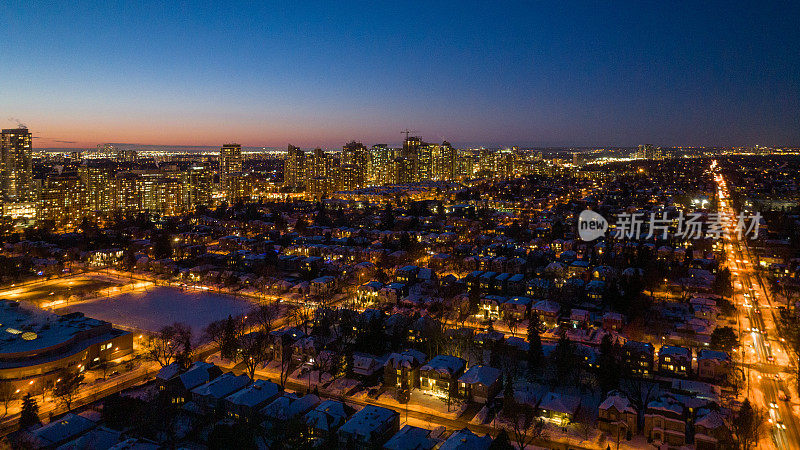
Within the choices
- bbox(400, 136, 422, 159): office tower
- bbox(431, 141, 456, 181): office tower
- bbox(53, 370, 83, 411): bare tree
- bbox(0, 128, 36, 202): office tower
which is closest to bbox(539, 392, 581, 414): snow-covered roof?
bbox(53, 370, 83, 411): bare tree

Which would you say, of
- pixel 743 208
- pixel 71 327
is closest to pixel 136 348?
pixel 71 327

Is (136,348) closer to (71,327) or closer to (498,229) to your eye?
(71,327)

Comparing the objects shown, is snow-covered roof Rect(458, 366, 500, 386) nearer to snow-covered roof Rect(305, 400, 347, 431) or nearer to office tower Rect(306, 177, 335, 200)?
snow-covered roof Rect(305, 400, 347, 431)

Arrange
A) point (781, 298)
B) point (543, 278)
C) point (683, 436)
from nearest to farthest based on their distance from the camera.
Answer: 1. point (683, 436)
2. point (781, 298)
3. point (543, 278)

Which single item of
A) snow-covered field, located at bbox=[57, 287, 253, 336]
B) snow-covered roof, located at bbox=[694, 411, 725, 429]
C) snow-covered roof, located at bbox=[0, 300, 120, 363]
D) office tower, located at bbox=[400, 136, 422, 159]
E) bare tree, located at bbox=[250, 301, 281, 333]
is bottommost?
snow-covered field, located at bbox=[57, 287, 253, 336]

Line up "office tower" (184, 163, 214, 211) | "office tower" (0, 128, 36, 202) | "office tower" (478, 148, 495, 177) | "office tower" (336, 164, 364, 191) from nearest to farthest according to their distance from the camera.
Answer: "office tower" (0, 128, 36, 202) → "office tower" (184, 163, 214, 211) → "office tower" (336, 164, 364, 191) → "office tower" (478, 148, 495, 177)

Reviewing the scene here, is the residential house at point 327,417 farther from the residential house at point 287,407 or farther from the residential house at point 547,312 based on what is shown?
the residential house at point 547,312

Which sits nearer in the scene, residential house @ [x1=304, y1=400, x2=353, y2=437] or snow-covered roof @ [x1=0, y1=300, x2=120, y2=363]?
residential house @ [x1=304, y1=400, x2=353, y2=437]

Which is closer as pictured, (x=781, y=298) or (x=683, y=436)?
(x=683, y=436)

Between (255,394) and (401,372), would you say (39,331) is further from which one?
(401,372)
